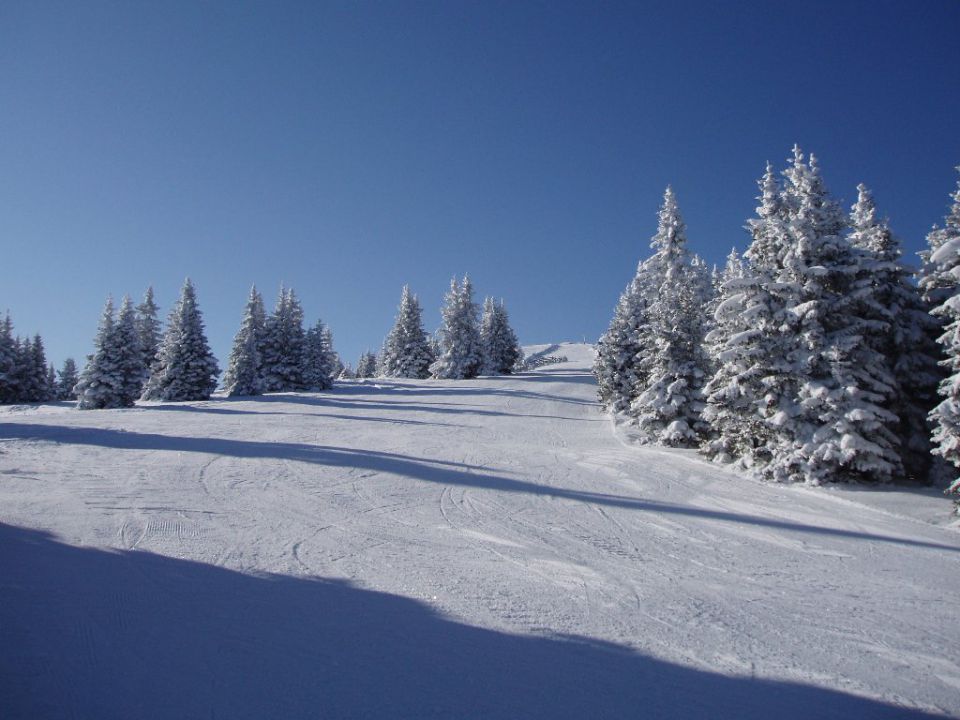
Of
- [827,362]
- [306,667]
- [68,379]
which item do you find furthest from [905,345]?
[68,379]

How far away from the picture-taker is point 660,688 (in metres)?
4.73

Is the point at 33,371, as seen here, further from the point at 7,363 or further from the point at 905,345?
the point at 905,345

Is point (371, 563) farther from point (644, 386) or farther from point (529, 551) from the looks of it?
point (644, 386)

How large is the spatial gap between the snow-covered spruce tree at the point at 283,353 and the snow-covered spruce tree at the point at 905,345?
44487 millimetres

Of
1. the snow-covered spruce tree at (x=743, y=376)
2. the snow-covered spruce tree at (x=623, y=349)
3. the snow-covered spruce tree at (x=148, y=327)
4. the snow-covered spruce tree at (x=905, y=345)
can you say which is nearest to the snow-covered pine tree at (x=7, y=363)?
the snow-covered spruce tree at (x=148, y=327)

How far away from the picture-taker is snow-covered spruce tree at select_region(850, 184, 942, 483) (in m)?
15.3

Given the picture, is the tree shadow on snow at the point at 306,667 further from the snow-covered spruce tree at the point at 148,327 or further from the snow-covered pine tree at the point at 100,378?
the snow-covered spruce tree at the point at 148,327

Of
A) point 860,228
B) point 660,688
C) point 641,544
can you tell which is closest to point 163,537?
point 660,688

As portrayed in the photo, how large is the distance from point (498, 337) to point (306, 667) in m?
63.2

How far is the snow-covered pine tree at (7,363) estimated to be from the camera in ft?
148

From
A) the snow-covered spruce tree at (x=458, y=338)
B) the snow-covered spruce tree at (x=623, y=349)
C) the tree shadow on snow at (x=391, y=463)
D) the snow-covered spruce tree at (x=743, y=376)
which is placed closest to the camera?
the tree shadow on snow at (x=391, y=463)

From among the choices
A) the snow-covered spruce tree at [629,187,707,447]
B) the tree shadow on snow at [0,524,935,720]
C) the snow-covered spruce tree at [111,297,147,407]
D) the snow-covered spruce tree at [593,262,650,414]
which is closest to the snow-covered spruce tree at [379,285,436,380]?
the snow-covered spruce tree at [111,297,147,407]

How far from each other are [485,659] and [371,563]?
324 cm

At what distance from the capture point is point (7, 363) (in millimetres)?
45656
